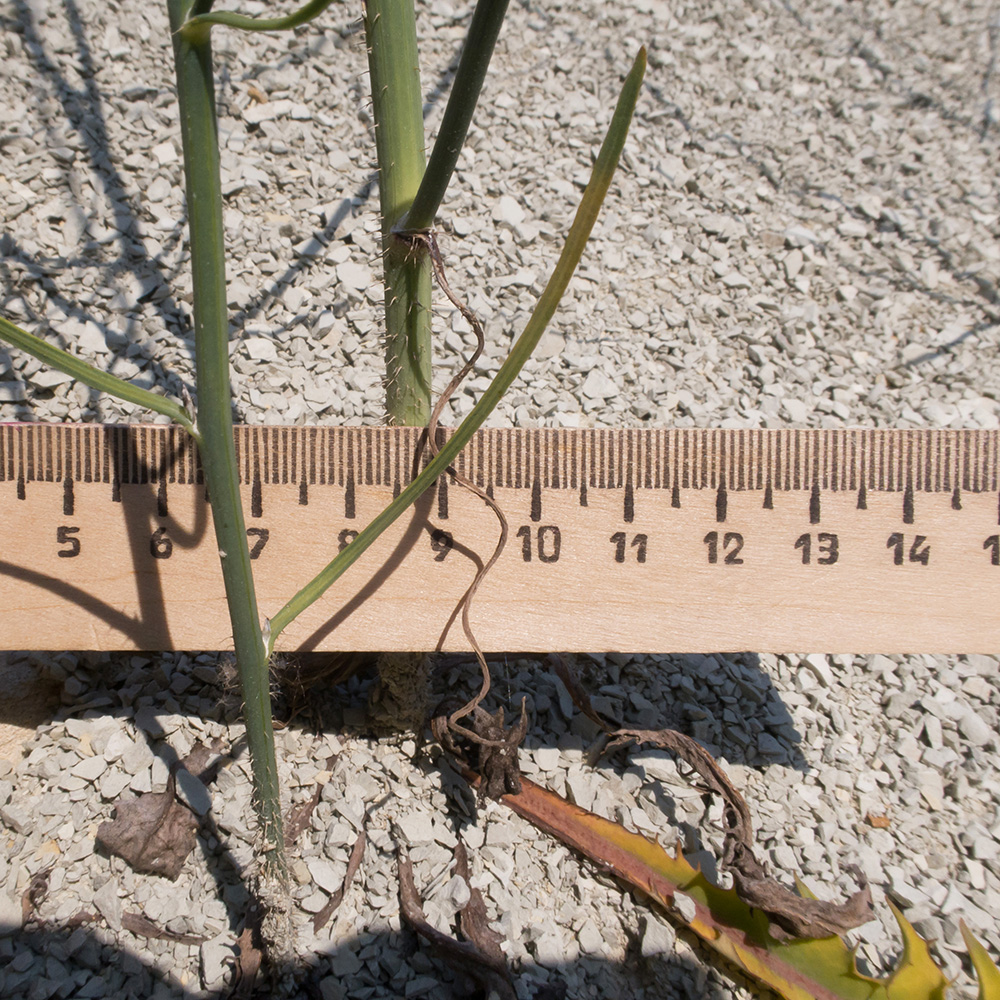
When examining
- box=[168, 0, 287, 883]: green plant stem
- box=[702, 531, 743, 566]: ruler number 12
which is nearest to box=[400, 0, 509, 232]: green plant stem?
box=[168, 0, 287, 883]: green plant stem

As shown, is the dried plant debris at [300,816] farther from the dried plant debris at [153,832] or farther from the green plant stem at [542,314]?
the green plant stem at [542,314]

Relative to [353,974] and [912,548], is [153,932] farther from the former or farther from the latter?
[912,548]

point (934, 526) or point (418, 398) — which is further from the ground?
point (418, 398)

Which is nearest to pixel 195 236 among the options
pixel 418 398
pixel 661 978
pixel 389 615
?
pixel 418 398

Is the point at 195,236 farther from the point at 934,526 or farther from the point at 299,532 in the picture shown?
the point at 934,526

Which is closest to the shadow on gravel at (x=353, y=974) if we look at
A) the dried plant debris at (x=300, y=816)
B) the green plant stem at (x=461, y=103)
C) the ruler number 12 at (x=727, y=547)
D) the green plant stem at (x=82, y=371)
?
the dried plant debris at (x=300, y=816)

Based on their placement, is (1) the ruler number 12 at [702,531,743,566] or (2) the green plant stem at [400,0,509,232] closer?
(2) the green plant stem at [400,0,509,232]

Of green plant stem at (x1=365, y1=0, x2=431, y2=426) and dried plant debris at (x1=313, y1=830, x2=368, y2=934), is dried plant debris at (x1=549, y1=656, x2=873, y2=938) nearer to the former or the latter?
dried plant debris at (x1=313, y1=830, x2=368, y2=934)
